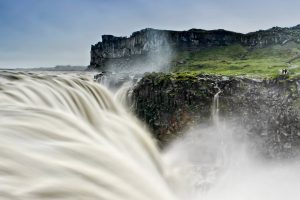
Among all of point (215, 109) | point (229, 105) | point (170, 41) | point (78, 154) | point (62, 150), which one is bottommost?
point (215, 109)

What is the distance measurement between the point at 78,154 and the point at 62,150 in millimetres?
480

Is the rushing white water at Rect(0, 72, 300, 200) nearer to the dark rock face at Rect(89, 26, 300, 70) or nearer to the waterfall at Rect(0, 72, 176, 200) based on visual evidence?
the waterfall at Rect(0, 72, 176, 200)

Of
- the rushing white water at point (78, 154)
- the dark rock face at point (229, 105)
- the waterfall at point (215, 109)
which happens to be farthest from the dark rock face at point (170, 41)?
the rushing white water at point (78, 154)

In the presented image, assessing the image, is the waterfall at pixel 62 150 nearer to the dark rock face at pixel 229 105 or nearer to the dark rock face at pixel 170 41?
the dark rock face at pixel 229 105

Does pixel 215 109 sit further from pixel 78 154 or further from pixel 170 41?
pixel 170 41

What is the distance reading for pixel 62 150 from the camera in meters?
9.16

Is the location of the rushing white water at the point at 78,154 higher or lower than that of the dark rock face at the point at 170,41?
lower

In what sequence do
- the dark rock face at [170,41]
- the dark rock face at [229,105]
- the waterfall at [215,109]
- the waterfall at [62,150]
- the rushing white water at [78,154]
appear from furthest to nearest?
the dark rock face at [170,41]
the waterfall at [215,109]
the dark rock face at [229,105]
the rushing white water at [78,154]
the waterfall at [62,150]

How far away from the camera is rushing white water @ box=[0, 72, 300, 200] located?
25.0 feet

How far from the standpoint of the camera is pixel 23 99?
1288 centimetres

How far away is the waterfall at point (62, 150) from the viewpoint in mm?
7469

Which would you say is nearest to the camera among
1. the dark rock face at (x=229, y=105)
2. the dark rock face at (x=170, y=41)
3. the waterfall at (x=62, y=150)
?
the waterfall at (x=62, y=150)

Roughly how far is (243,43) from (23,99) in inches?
4889

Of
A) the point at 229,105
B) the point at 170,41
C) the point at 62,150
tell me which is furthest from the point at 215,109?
the point at 170,41
